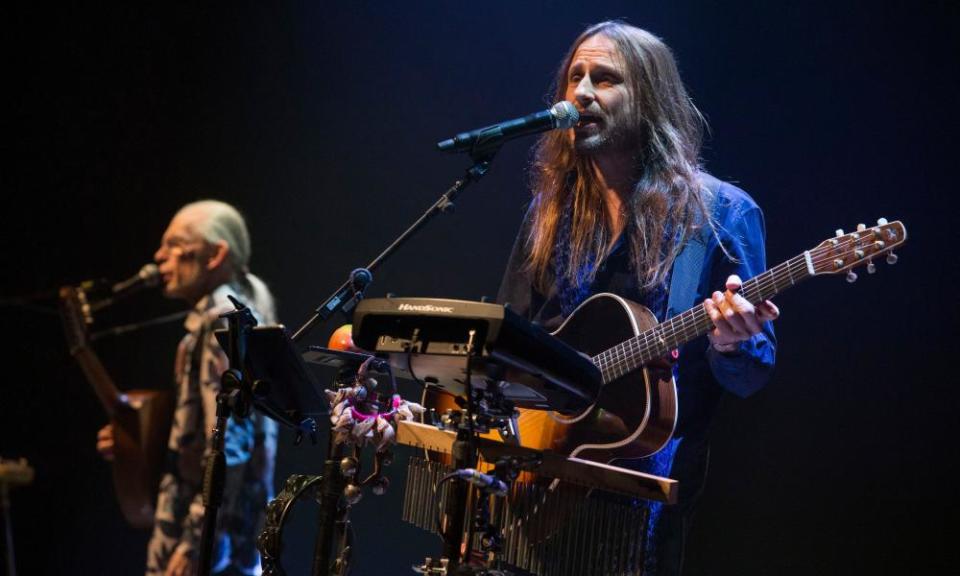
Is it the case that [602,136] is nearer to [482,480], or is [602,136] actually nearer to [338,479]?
[338,479]

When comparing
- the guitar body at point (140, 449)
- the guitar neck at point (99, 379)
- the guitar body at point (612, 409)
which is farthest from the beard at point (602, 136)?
the guitar neck at point (99, 379)

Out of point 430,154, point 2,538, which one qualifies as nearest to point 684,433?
point 430,154

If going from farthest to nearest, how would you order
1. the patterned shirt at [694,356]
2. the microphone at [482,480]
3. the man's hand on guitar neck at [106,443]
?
the man's hand on guitar neck at [106,443] < the patterned shirt at [694,356] < the microphone at [482,480]

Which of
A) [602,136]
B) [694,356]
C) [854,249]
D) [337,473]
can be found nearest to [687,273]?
[694,356]

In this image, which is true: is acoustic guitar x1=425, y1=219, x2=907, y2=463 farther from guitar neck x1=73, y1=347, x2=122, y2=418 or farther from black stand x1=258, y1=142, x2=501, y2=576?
guitar neck x1=73, y1=347, x2=122, y2=418

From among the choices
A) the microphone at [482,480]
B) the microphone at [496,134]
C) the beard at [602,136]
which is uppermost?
the beard at [602,136]

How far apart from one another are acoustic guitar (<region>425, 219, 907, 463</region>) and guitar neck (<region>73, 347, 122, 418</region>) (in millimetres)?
3531

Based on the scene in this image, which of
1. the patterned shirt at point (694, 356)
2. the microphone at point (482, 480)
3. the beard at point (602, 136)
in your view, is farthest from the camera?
the beard at point (602, 136)

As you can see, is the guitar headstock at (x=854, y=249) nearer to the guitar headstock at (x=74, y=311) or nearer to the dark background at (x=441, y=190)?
the dark background at (x=441, y=190)

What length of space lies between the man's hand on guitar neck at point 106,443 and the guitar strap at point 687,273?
3.85 metres

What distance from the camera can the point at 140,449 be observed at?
17.4 feet

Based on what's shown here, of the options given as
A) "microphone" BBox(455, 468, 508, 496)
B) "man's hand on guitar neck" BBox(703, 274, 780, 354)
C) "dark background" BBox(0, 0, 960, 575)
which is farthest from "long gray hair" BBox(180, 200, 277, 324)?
"microphone" BBox(455, 468, 508, 496)

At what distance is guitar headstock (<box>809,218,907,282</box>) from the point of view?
9.03 feet

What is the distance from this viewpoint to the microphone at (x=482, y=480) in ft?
6.87
